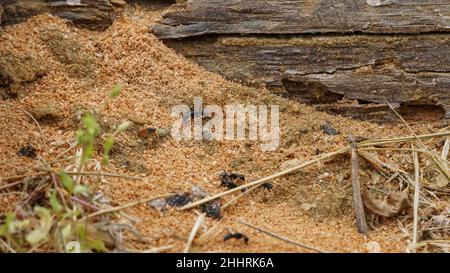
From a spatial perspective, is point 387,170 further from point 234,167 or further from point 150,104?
point 150,104

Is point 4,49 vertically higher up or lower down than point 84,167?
higher up

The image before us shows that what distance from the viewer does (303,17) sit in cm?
355

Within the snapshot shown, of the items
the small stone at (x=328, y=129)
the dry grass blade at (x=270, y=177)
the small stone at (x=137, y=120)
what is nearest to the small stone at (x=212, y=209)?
the dry grass blade at (x=270, y=177)

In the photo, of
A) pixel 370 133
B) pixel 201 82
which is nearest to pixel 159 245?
pixel 201 82

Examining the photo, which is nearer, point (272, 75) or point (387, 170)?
point (387, 170)

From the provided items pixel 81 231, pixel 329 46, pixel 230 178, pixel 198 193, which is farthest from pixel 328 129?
pixel 81 231

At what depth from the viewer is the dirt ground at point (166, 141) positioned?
8.07 feet

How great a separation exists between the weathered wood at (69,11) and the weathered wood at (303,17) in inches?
14.3

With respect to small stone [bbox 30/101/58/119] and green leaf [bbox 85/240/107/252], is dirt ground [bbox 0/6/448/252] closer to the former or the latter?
small stone [bbox 30/101/58/119]

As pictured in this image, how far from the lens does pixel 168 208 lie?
2.49 meters

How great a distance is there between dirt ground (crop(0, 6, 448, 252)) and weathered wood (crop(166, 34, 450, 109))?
0.43 ft

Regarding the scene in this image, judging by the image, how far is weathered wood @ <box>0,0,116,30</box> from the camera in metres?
3.48
